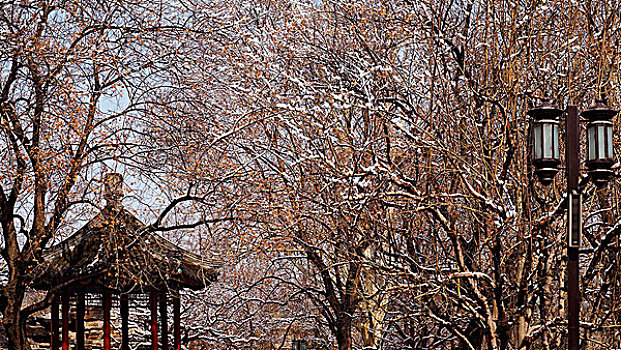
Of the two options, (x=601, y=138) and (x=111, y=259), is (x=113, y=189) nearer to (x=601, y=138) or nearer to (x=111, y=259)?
(x=111, y=259)

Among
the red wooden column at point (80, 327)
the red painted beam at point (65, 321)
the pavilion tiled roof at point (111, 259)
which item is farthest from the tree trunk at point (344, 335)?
the red painted beam at point (65, 321)

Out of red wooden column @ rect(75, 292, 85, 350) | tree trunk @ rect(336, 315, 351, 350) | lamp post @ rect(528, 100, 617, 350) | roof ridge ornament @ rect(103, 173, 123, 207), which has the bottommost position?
tree trunk @ rect(336, 315, 351, 350)

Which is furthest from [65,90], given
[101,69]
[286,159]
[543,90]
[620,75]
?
[620,75]

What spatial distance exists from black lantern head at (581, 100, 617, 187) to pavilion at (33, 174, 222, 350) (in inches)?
247

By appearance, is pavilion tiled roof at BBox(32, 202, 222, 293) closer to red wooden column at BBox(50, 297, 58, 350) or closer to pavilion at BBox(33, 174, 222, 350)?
pavilion at BBox(33, 174, 222, 350)

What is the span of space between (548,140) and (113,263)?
652cm

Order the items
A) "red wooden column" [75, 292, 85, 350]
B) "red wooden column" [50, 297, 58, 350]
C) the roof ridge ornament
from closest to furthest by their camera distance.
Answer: the roof ridge ornament, "red wooden column" [50, 297, 58, 350], "red wooden column" [75, 292, 85, 350]

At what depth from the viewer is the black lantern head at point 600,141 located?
7.21 meters

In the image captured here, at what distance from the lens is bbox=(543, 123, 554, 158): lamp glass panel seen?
723 centimetres

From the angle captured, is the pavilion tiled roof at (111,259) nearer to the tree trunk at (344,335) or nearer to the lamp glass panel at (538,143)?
the tree trunk at (344,335)

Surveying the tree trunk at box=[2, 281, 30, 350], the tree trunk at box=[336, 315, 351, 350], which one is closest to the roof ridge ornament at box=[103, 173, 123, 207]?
the tree trunk at box=[2, 281, 30, 350]

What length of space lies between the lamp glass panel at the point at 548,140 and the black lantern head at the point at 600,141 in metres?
0.34

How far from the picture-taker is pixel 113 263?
1145 cm

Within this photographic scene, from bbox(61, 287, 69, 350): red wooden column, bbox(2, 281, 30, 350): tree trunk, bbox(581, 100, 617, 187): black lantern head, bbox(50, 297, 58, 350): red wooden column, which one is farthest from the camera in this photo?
bbox(50, 297, 58, 350): red wooden column
